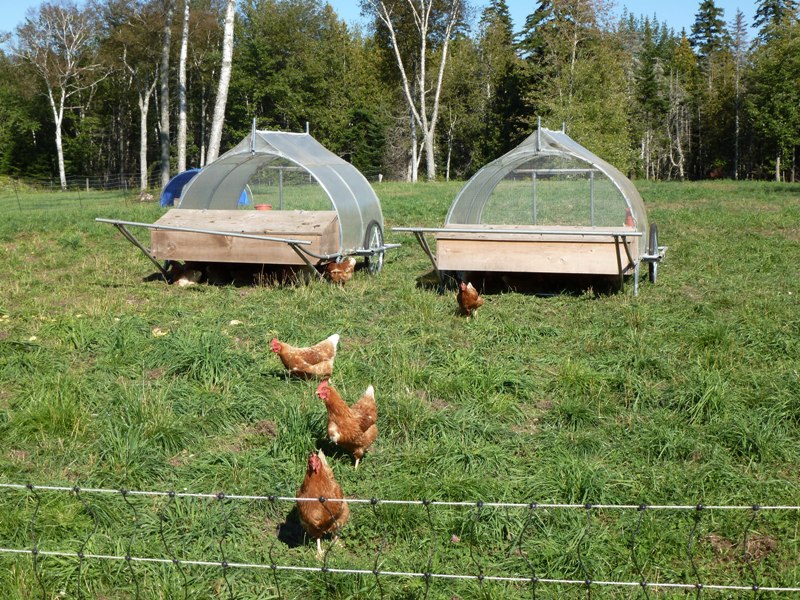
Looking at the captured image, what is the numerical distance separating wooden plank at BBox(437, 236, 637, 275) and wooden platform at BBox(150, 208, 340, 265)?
5.41 feet

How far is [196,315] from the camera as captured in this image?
898 cm

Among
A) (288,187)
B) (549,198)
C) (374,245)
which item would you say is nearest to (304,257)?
(374,245)

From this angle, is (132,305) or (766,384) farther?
(132,305)

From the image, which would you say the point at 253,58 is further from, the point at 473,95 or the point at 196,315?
the point at 196,315

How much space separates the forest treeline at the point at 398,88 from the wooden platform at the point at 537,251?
2811 centimetres

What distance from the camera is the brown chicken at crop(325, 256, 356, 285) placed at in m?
10.6

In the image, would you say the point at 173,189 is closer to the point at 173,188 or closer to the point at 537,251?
the point at 173,188

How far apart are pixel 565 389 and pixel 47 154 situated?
57.7 m

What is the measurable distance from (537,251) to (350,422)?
16.7ft

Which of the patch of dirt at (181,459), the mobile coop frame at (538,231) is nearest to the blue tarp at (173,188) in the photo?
the mobile coop frame at (538,231)

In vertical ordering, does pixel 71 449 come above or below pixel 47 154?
below

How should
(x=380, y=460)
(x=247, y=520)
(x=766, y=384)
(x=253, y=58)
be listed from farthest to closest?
(x=253, y=58)
(x=766, y=384)
(x=380, y=460)
(x=247, y=520)

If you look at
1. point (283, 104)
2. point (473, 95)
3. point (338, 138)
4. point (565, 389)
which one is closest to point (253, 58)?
point (283, 104)

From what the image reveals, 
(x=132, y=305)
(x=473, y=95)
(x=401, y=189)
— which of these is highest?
(x=473, y=95)
